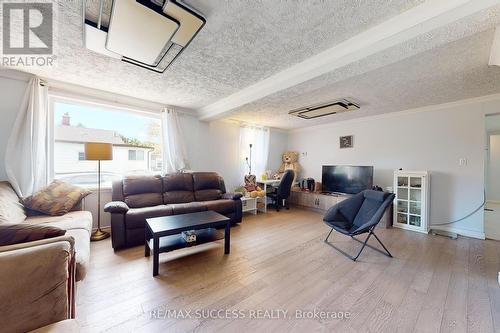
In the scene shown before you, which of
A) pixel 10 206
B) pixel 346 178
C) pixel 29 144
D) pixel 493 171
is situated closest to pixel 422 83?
pixel 346 178

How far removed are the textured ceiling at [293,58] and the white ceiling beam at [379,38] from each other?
0.17ft

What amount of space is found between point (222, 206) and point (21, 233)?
2411mm

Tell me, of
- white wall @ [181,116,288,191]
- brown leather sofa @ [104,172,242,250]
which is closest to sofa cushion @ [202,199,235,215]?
brown leather sofa @ [104,172,242,250]

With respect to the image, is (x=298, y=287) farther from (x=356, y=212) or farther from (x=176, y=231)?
(x=356, y=212)

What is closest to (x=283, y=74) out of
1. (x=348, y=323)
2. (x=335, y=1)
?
(x=335, y=1)

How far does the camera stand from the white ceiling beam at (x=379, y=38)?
1.31 m

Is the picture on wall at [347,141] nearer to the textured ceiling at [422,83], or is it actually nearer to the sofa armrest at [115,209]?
the textured ceiling at [422,83]

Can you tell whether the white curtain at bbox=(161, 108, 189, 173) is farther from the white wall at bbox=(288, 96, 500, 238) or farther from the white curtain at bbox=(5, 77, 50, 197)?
the white wall at bbox=(288, 96, 500, 238)

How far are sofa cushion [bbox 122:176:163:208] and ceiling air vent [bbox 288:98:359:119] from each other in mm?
2967

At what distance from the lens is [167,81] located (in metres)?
2.70

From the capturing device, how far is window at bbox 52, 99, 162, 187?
309 centimetres

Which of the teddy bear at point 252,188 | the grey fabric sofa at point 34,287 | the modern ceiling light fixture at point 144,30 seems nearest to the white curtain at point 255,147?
the teddy bear at point 252,188

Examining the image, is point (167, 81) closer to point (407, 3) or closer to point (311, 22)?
point (311, 22)

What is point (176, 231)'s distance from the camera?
6.89 feet
